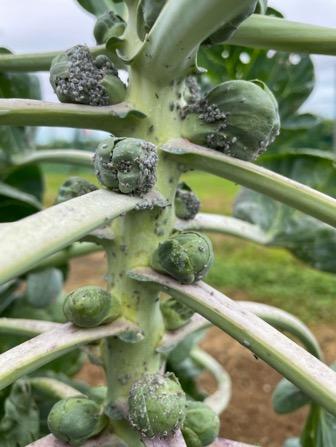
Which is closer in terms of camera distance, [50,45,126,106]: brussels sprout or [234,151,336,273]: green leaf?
[50,45,126,106]: brussels sprout

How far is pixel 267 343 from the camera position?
819mm

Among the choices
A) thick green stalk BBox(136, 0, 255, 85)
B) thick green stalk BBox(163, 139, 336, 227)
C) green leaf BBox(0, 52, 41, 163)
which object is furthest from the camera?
green leaf BBox(0, 52, 41, 163)

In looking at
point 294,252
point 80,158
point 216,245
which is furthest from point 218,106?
point 216,245

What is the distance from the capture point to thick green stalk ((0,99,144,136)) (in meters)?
0.84

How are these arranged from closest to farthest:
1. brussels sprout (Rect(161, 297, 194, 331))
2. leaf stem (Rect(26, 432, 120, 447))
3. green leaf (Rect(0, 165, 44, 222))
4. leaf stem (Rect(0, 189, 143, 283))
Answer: leaf stem (Rect(0, 189, 143, 283)) < leaf stem (Rect(26, 432, 120, 447)) < brussels sprout (Rect(161, 297, 194, 331)) < green leaf (Rect(0, 165, 44, 222))

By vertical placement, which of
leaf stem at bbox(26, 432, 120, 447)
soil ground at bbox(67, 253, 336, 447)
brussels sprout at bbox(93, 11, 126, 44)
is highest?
brussels sprout at bbox(93, 11, 126, 44)

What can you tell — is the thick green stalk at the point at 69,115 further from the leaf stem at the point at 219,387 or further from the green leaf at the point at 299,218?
the leaf stem at the point at 219,387

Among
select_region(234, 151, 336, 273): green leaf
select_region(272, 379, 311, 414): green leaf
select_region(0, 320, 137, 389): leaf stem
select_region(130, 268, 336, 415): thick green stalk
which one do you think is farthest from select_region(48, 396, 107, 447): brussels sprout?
select_region(234, 151, 336, 273): green leaf

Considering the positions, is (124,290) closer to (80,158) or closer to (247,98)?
(247,98)

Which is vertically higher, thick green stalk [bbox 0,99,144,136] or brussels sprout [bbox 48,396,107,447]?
thick green stalk [bbox 0,99,144,136]

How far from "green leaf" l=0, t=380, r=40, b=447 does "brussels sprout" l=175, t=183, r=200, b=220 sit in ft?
2.34

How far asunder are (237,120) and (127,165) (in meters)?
0.20

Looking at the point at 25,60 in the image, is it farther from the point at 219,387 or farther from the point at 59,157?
the point at 219,387

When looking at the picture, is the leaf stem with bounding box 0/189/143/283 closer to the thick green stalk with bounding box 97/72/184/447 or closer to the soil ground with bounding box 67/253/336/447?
the thick green stalk with bounding box 97/72/184/447
